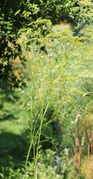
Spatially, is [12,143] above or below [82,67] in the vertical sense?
below

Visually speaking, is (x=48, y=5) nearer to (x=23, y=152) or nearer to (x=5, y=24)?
(x=5, y=24)

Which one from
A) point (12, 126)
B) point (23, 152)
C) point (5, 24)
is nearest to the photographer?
point (5, 24)

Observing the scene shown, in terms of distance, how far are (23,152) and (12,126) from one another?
1.93 m

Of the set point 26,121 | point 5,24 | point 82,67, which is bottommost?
point 26,121

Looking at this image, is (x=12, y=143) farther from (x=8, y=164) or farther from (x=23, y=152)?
(x=8, y=164)

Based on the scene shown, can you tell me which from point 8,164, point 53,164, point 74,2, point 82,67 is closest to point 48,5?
point 74,2

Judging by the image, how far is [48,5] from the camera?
5590 mm

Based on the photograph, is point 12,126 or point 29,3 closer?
point 29,3

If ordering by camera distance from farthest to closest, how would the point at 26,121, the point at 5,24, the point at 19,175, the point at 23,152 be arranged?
the point at 26,121 < the point at 23,152 < the point at 19,175 < the point at 5,24

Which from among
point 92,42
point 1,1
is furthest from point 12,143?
point 1,1

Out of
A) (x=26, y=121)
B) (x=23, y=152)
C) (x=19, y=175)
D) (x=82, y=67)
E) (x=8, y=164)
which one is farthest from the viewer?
(x=26, y=121)

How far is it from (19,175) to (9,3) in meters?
2.67

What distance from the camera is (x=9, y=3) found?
5.60m

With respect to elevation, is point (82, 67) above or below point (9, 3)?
below
